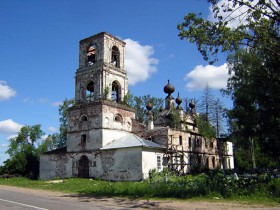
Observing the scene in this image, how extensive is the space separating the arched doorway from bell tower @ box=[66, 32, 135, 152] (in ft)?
2.66

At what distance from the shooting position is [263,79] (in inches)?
706

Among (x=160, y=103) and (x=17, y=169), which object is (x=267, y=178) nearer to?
(x=17, y=169)

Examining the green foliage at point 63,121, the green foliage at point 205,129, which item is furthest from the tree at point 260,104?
the green foliage at point 63,121

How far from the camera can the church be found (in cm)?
2555

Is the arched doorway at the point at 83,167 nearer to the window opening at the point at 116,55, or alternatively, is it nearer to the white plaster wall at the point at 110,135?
the white plaster wall at the point at 110,135

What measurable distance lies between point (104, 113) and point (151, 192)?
43.2 ft

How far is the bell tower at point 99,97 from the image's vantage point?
27438 mm

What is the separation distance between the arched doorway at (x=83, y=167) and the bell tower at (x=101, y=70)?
17.3ft

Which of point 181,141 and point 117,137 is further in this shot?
point 181,141

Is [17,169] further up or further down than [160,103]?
further down

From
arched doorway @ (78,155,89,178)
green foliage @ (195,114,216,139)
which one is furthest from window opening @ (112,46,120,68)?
green foliage @ (195,114,216,139)

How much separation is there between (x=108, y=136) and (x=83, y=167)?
3606mm

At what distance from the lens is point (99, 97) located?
2802cm

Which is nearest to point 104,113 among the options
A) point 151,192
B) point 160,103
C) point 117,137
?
point 117,137
